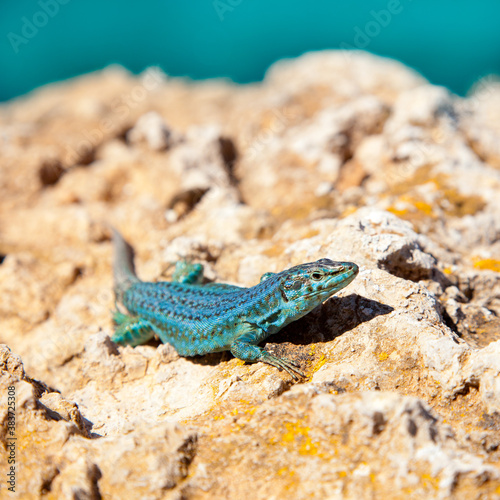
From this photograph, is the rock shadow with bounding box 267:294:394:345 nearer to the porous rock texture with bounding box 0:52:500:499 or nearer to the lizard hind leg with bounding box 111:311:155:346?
the porous rock texture with bounding box 0:52:500:499

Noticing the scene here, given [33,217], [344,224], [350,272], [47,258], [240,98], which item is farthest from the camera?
[240,98]

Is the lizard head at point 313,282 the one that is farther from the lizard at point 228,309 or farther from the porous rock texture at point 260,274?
the porous rock texture at point 260,274

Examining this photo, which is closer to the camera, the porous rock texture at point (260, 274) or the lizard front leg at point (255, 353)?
the porous rock texture at point (260, 274)

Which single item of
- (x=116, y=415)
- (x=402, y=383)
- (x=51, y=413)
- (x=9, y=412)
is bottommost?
(x=116, y=415)

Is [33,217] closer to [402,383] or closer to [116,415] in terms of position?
[116,415]

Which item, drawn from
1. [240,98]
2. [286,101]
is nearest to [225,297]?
[286,101]

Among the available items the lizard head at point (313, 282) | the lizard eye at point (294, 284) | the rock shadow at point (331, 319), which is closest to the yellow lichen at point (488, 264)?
the rock shadow at point (331, 319)
